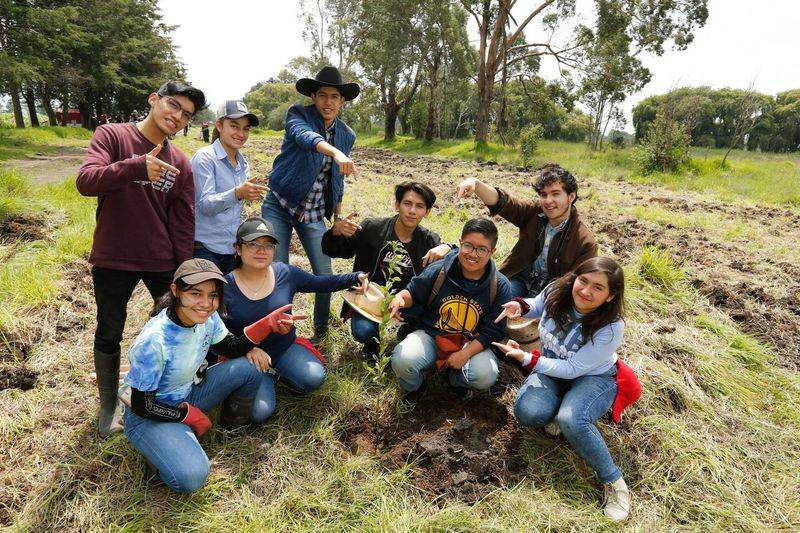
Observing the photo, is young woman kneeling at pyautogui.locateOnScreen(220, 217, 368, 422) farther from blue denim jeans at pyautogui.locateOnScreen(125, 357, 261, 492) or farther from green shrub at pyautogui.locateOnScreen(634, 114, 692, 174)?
green shrub at pyautogui.locateOnScreen(634, 114, 692, 174)

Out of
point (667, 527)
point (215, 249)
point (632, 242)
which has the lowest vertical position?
point (667, 527)

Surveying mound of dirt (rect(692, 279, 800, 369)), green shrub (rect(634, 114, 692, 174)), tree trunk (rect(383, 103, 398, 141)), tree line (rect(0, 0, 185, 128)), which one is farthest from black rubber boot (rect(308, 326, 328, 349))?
tree trunk (rect(383, 103, 398, 141))

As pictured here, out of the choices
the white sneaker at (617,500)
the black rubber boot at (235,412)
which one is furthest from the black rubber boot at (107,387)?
the white sneaker at (617,500)

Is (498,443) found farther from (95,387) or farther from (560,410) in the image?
(95,387)

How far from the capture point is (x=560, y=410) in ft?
7.93

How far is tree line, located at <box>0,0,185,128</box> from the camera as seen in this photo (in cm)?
1233

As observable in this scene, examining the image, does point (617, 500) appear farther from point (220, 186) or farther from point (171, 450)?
point (220, 186)

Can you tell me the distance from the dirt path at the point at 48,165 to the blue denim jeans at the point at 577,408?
9.99m

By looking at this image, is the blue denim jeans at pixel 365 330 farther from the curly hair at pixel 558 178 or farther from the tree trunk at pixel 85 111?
the tree trunk at pixel 85 111

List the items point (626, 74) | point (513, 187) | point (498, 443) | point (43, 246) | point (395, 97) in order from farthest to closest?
1. point (395, 97)
2. point (626, 74)
3. point (513, 187)
4. point (43, 246)
5. point (498, 443)

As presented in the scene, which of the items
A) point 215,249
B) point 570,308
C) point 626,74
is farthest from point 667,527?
point 626,74

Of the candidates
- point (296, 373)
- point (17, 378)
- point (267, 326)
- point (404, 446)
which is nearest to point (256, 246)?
point (267, 326)

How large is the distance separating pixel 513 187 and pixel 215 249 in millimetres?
8820

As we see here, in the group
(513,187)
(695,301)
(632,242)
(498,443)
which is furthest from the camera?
(513,187)
